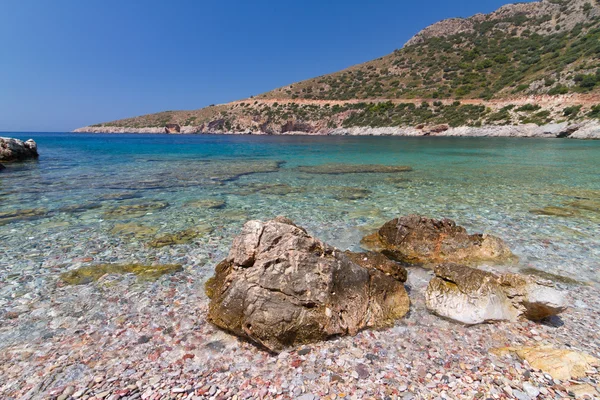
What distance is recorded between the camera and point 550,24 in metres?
80.2

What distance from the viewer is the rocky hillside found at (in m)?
52.3

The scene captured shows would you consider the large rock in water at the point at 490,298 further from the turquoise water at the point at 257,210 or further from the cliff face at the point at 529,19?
the cliff face at the point at 529,19

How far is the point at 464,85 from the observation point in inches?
2825

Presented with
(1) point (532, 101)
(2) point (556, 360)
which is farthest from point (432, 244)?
(1) point (532, 101)

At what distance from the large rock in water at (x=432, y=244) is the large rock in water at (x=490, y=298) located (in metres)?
1.53

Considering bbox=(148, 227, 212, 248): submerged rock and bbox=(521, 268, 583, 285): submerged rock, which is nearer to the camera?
bbox=(521, 268, 583, 285): submerged rock

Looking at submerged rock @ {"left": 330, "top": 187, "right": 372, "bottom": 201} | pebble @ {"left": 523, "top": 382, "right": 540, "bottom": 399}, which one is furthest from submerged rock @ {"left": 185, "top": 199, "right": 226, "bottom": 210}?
pebble @ {"left": 523, "top": 382, "right": 540, "bottom": 399}

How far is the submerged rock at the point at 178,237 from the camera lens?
685 cm

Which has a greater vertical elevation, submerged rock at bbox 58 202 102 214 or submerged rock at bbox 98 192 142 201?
submerged rock at bbox 58 202 102 214

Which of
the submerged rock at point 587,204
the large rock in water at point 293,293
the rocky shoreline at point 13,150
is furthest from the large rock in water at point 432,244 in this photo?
the rocky shoreline at point 13,150

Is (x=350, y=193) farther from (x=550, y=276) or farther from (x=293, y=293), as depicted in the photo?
(x=293, y=293)

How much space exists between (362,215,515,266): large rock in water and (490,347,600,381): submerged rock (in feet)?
8.20

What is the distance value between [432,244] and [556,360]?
3.21 metres

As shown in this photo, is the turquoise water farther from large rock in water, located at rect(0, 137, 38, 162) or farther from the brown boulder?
the brown boulder
